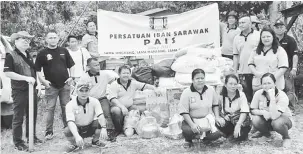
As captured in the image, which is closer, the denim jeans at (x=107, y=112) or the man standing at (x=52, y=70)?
the man standing at (x=52, y=70)

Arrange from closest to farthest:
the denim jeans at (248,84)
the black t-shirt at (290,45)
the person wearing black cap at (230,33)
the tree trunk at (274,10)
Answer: the denim jeans at (248,84) → the black t-shirt at (290,45) → the person wearing black cap at (230,33) → the tree trunk at (274,10)

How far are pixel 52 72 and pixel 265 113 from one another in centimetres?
261

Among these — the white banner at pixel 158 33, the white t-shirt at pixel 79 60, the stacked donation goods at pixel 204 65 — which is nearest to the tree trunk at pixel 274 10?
the white banner at pixel 158 33

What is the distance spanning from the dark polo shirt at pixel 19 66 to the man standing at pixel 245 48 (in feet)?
9.25

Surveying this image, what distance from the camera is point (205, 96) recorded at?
12.6ft

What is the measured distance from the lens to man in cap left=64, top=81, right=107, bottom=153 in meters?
3.75

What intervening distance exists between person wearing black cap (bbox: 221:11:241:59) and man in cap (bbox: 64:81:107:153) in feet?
8.71

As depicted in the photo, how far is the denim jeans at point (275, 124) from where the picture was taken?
3.68 m

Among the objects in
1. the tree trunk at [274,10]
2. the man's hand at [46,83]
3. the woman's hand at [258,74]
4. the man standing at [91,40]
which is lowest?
the man's hand at [46,83]

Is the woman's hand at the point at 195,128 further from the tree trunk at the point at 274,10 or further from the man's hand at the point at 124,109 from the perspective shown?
the tree trunk at the point at 274,10

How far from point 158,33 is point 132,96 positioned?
6.74ft

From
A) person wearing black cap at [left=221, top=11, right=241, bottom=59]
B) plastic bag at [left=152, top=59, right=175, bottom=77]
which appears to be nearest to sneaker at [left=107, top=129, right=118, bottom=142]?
plastic bag at [left=152, top=59, right=175, bottom=77]

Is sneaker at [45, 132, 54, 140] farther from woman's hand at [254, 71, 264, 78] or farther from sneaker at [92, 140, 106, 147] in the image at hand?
woman's hand at [254, 71, 264, 78]

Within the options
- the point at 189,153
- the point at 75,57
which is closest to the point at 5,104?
the point at 75,57
